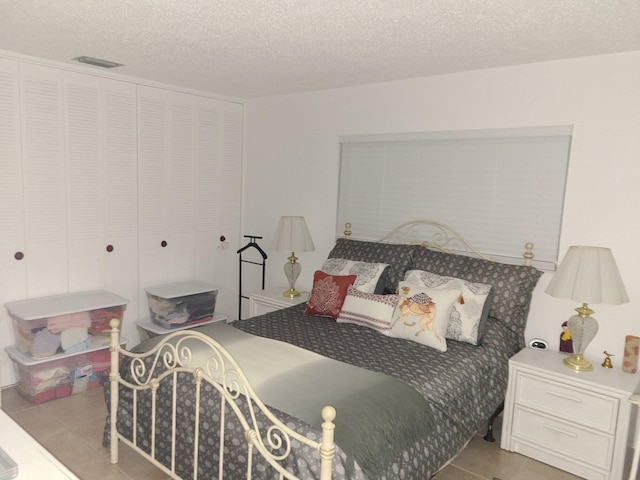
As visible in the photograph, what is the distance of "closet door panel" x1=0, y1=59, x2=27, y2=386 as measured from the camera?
321 cm

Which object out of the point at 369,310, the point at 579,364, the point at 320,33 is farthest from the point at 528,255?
the point at 320,33

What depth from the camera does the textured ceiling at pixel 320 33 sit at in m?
2.18

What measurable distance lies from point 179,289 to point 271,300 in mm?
777

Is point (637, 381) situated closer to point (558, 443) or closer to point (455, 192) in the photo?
point (558, 443)

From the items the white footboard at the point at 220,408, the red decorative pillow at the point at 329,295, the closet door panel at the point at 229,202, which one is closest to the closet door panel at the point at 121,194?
the closet door panel at the point at 229,202

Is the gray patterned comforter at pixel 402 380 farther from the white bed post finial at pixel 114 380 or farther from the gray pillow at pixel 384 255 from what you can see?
the gray pillow at pixel 384 255

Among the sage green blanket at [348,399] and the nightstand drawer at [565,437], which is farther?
the nightstand drawer at [565,437]

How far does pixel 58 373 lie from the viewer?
3297 millimetres

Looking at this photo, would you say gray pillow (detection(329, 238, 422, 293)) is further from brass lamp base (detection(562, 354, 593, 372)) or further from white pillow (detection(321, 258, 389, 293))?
brass lamp base (detection(562, 354, 593, 372))

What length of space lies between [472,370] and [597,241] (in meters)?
1.10

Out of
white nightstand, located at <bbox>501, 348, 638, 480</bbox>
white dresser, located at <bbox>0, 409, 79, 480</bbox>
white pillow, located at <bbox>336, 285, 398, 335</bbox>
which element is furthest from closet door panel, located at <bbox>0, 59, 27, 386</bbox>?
white nightstand, located at <bbox>501, 348, 638, 480</bbox>

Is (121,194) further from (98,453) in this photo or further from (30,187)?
(98,453)

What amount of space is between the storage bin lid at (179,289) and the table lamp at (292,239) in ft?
2.26

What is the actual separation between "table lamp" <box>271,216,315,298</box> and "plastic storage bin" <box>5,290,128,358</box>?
1220 mm
